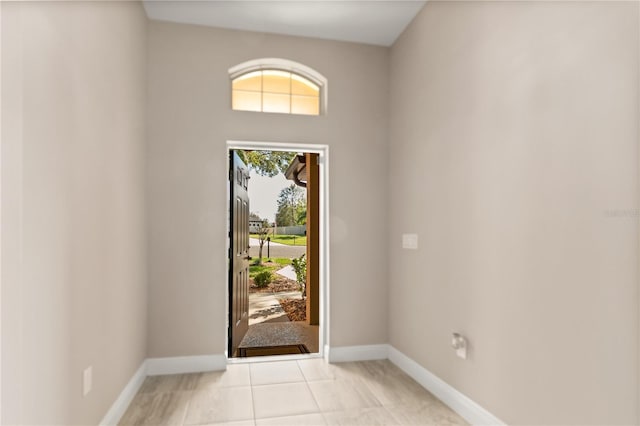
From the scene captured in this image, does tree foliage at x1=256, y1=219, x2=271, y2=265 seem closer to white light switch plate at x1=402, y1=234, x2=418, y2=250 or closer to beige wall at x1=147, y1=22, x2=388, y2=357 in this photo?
beige wall at x1=147, y1=22, x2=388, y2=357

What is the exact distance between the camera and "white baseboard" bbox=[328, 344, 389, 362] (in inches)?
138

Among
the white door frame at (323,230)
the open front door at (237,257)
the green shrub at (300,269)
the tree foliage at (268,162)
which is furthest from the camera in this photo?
the green shrub at (300,269)

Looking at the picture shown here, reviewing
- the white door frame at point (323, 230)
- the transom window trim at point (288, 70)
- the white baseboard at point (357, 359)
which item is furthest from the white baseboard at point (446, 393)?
the transom window trim at point (288, 70)

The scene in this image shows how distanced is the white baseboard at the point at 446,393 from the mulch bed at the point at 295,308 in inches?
119

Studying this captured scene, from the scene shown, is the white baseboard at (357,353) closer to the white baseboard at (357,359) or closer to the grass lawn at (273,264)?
the white baseboard at (357,359)

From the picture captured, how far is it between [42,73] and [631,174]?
2.34 metres

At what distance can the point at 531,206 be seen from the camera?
1.94 metres

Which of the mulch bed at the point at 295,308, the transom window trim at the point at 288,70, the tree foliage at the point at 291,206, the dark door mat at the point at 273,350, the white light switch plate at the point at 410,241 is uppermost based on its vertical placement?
the transom window trim at the point at 288,70

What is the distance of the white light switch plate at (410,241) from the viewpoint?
3.17 metres

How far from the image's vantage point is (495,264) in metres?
2.21

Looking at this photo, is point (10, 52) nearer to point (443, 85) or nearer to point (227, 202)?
point (227, 202)

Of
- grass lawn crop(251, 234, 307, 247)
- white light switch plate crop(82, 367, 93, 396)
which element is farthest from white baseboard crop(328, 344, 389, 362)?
grass lawn crop(251, 234, 307, 247)

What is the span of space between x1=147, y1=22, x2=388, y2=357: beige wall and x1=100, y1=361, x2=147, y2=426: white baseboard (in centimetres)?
22

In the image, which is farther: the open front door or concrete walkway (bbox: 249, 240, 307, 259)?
concrete walkway (bbox: 249, 240, 307, 259)
